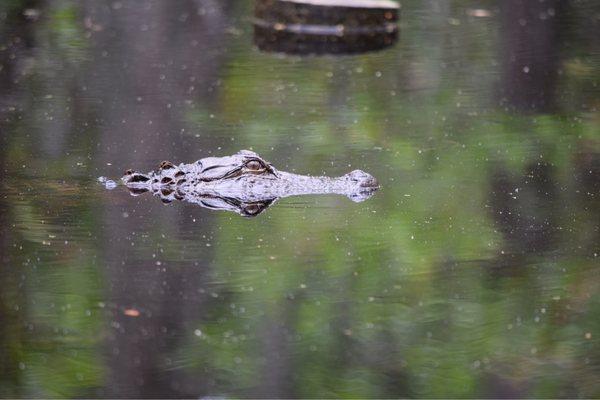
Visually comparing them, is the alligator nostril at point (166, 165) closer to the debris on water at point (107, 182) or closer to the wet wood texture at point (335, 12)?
the debris on water at point (107, 182)

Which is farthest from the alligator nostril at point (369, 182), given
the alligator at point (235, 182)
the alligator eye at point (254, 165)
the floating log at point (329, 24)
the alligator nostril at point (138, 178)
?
the floating log at point (329, 24)

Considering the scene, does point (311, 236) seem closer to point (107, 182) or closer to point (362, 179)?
point (362, 179)

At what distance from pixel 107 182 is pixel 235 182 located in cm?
86

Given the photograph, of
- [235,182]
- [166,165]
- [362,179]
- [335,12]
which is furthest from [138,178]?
[335,12]

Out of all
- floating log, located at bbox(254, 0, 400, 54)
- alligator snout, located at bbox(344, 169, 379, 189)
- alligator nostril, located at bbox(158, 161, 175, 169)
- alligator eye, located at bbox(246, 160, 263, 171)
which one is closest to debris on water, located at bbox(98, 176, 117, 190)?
alligator nostril, located at bbox(158, 161, 175, 169)

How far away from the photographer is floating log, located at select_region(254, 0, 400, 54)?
42.2ft

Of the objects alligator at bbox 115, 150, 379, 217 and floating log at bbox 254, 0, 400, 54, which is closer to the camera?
alligator at bbox 115, 150, 379, 217

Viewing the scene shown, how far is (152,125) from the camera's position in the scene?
9250mm

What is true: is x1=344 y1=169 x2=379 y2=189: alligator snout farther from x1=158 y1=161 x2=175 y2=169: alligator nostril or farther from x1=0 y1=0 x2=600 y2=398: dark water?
x1=158 y1=161 x2=175 y2=169: alligator nostril

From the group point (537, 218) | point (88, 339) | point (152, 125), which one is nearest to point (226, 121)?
point (152, 125)

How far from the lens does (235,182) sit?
764 cm

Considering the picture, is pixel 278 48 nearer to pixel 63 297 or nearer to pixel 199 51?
pixel 199 51

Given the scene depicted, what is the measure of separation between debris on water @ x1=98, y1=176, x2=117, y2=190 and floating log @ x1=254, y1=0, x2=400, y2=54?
205 inches

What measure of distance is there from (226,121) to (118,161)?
146cm
